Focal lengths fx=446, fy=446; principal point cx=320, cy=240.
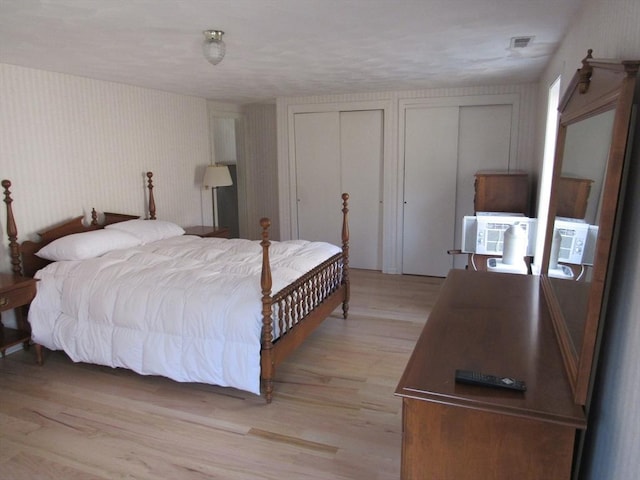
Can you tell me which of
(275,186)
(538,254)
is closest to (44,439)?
(538,254)

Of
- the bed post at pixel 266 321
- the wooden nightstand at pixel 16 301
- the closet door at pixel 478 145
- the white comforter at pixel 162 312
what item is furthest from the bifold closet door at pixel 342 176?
the wooden nightstand at pixel 16 301

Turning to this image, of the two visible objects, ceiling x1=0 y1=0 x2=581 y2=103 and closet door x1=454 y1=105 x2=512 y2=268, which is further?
closet door x1=454 y1=105 x2=512 y2=268

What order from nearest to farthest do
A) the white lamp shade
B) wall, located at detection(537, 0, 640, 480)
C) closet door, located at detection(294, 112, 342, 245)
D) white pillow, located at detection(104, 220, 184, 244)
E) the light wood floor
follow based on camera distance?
1. wall, located at detection(537, 0, 640, 480)
2. the light wood floor
3. white pillow, located at detection(104, 220, 184, 244)
4. the white lamp shade
5. closet door, located at detection(294, 112, 342, 245)

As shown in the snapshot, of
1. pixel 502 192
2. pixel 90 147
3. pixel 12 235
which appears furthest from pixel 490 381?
pixel 90 147

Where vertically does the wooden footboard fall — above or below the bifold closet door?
below

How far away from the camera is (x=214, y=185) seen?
18.1 feet

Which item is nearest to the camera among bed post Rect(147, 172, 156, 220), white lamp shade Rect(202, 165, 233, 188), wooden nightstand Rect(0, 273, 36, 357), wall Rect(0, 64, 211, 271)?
wooden nightstand Rect(0, 273, 36, 357)

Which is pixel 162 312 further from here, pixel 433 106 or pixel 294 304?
pixel 433 106

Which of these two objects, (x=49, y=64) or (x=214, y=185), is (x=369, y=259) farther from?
(x=49, y=64)

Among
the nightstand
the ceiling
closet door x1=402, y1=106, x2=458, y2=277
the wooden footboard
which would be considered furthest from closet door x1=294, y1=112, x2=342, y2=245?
the wooden footboard

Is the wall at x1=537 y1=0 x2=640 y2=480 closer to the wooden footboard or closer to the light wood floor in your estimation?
the light wood floor

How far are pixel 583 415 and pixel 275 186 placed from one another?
574cm

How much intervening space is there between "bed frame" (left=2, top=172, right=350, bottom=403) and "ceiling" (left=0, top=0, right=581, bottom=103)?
1130 mm

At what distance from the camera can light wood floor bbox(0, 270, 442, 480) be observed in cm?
227
